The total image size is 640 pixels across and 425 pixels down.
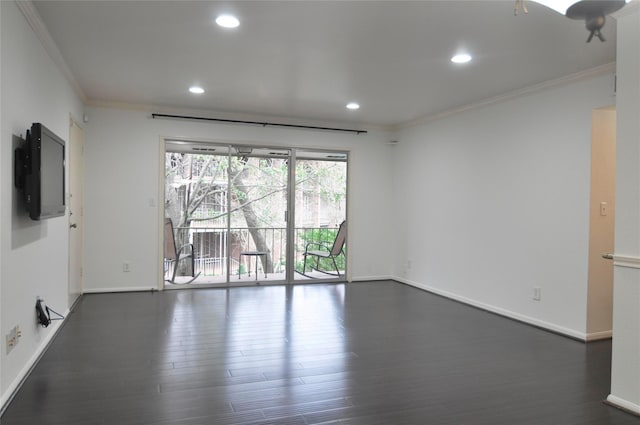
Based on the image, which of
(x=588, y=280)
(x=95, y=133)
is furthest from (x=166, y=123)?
(x=588, y=280)

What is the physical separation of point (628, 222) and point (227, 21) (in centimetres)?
284

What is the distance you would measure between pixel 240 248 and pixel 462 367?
12.5 ft

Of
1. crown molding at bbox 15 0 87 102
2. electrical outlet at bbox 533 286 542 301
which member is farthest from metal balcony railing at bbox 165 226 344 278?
electrical outlet at bbox 533 286 542 301

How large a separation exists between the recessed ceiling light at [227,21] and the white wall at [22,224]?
1186mm

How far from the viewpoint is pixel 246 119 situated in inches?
237

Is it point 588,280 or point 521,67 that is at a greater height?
point 521,67

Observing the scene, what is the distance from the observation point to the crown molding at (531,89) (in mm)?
3723

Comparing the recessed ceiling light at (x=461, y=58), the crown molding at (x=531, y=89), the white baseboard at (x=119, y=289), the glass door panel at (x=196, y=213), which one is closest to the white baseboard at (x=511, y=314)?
the crown molding at (x=531, y=89)

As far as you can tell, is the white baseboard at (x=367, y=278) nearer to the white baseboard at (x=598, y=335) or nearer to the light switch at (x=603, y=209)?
the white baseboard at (x=598, y=335)

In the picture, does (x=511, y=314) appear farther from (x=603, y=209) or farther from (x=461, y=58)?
(x=461, y=58)

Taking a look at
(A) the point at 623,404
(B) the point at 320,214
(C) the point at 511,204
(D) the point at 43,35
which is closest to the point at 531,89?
(C) the point at 511,204

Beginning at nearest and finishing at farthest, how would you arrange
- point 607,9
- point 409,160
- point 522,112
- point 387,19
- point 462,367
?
point 607,9, point 387,19, point 462,367, point 522,112, point 409,160

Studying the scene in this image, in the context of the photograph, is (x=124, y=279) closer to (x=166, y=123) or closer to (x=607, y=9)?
(x=166, y=123)

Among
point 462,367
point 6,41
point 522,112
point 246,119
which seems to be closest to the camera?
point 6,41
